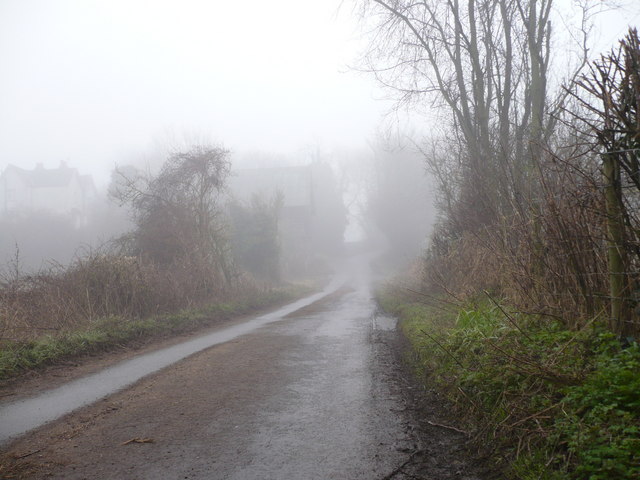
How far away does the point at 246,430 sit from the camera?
14.4ft

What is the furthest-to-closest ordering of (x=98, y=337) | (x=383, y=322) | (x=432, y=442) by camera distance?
(x=383, y=322) → (x=98, y=337) → (x=432, y=442)

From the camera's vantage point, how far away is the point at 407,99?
1498cm

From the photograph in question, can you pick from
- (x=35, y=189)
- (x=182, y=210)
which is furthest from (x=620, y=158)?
(x=35, y=189)

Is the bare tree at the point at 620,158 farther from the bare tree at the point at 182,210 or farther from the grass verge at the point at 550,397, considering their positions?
the bare tree at the point at 182,210

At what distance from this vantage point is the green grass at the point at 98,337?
7184mm

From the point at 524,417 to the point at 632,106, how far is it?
254 cm

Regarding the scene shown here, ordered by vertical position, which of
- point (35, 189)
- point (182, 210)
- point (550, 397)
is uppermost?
point (35, 189)

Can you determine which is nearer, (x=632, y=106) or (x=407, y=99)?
(x=632, y=106)

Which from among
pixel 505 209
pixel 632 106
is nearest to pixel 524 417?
pixel 632 106

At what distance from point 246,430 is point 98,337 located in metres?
5.65

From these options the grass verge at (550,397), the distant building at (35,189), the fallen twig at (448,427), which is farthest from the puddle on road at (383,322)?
the distant building at (35,189)

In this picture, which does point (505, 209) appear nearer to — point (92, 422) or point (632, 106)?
point (632, 106)

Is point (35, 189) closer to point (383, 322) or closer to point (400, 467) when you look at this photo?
point (383, 322)

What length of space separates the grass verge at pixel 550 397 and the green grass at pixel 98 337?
5802 millimetres
